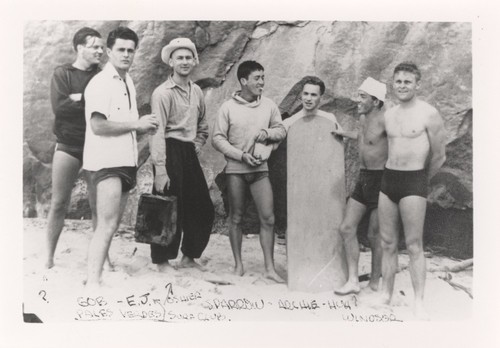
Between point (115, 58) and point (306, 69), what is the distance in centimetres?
141

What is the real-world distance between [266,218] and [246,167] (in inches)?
15.7

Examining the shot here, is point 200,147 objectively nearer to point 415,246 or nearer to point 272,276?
point 272,276

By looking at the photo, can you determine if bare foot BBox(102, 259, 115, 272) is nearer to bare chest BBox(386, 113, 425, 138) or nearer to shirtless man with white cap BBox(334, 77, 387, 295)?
shirtless man with white cap BBox(334, 77, 387, 295)

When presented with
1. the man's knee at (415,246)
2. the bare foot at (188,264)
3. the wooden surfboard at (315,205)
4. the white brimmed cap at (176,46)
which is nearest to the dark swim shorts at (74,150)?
the white brimmed cap at (176,46)

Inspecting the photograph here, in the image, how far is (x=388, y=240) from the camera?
499 centimetres

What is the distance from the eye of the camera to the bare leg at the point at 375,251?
506cm

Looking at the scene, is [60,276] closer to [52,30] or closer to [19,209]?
[19,209]

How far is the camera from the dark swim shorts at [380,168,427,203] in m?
4.93

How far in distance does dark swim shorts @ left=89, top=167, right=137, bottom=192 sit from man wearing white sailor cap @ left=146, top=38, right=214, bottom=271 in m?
0.19

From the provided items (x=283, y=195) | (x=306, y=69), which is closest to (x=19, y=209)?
(x=283, y=195)

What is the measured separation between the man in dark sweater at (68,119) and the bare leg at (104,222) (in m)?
0.16

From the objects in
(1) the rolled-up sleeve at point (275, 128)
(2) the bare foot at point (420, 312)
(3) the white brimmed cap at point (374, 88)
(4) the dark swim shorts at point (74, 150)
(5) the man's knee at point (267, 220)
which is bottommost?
(2) the bare foot at point (420, 312)

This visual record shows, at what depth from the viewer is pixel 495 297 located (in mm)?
5086

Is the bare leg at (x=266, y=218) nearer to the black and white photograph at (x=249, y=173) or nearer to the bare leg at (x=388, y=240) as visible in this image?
the black and white photograph at (x=249, y=173)
